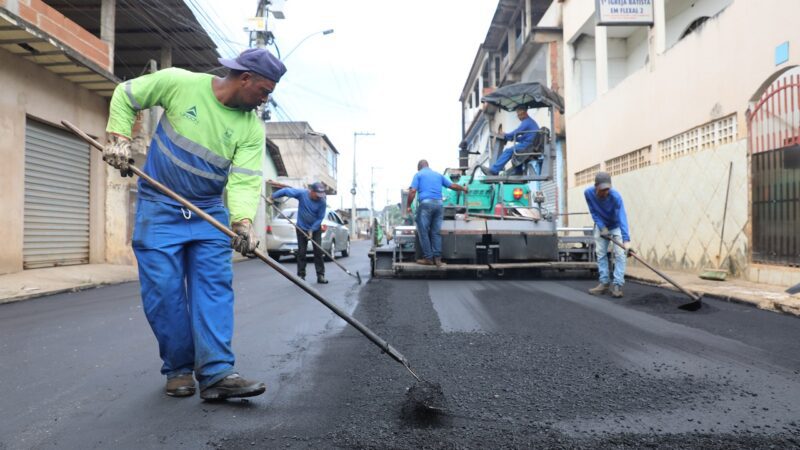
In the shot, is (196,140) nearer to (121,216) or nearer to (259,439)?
(259,439)

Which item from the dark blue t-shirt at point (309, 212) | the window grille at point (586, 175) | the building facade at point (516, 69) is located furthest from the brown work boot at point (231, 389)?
the window grille at point (586, 175)

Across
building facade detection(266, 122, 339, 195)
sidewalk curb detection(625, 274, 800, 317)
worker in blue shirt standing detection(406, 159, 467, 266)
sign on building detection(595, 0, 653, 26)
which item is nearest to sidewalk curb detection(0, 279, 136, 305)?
worker in blue shirt standing detection(406, 159, 467, 266)

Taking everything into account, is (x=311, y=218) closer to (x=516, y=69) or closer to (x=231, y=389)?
(x=231, y=389)

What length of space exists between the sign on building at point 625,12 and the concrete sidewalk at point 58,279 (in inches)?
429

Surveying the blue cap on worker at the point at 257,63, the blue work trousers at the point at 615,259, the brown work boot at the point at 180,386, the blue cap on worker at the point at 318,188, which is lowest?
the brown work boot at the point at 180,386

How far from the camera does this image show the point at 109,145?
8.91 feet

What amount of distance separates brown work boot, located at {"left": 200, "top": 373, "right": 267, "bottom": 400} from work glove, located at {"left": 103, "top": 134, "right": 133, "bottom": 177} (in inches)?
46.1

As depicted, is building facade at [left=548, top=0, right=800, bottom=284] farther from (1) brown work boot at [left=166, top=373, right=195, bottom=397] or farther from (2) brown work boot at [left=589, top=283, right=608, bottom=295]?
(1) brown work boot at [left=166, top=373, right=195, bottom=397]

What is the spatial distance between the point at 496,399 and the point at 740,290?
558cm

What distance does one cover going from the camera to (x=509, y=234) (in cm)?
838

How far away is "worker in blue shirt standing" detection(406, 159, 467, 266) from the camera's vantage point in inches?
320

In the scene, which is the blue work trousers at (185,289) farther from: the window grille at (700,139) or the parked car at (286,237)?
the parked car at (286,237)

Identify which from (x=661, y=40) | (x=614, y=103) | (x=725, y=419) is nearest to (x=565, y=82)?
(x=614, y=103)

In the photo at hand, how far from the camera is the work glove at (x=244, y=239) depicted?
8.91ft
